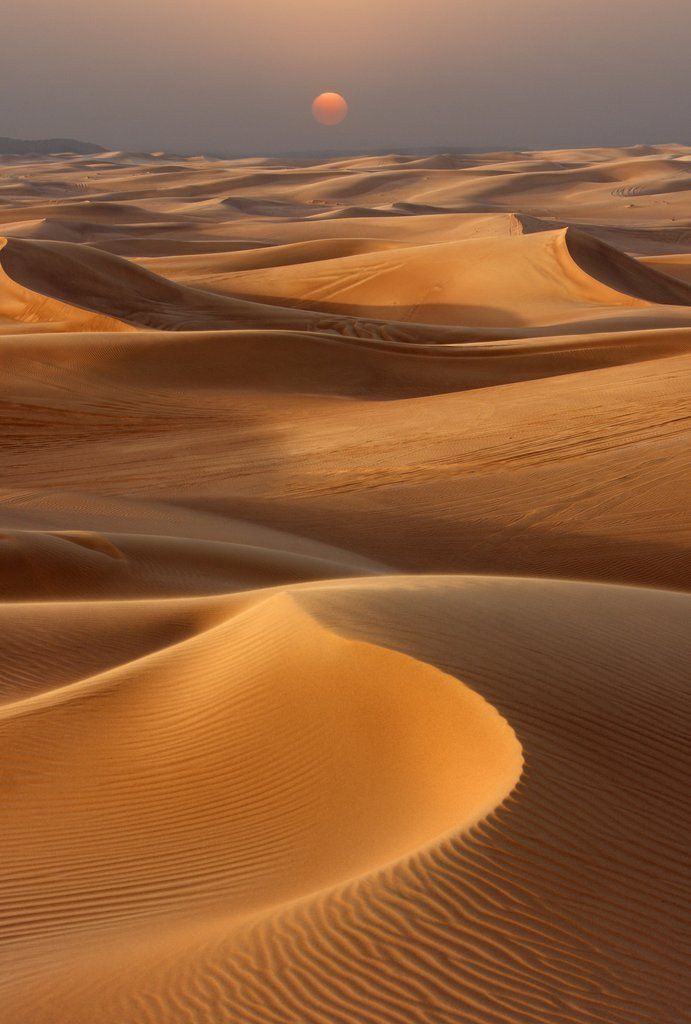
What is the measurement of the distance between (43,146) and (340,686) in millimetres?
188599

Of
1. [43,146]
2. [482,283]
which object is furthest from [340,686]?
[43,146]

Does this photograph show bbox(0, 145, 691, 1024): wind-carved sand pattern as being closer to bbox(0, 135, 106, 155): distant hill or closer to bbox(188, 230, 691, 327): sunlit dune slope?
bbox(188, 230, 691, 327): sunlit dune slope

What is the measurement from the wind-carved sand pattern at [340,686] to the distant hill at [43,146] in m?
163

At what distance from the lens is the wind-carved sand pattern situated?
9.54ft

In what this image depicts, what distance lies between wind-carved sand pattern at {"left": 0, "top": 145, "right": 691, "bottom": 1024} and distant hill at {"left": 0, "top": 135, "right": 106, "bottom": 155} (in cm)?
16275

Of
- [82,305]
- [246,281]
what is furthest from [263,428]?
[246,281]

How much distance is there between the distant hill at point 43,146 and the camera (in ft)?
547

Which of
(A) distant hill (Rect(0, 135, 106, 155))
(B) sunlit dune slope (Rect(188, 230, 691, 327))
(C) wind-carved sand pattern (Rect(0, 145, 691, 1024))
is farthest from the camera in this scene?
(A) distant hill (Rect(0, 135, 106, 155))

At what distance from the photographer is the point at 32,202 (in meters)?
55.8

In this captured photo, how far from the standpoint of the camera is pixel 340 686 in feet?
15.8

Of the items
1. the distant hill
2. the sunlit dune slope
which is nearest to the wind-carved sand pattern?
the sunlit dune slope

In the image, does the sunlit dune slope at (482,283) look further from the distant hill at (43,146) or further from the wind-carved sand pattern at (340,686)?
the distant hill at (43,146)

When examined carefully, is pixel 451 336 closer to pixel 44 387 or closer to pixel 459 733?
pixel 44 387

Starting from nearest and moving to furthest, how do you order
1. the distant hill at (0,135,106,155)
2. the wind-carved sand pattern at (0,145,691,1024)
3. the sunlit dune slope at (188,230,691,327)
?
the wind-carved sand pattern at (0,145,691,1024) → the sunlit dune slope at (188,230,691,327) → the distant hill at (0,135,106,155)
